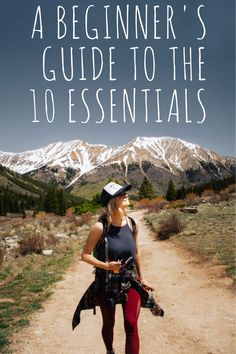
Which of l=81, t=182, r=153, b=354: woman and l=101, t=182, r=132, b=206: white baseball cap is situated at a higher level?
l=101, t=182, r=132, b=206: white baseball cap

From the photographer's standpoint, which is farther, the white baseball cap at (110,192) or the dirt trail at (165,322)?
the dirt trail at (165,322)

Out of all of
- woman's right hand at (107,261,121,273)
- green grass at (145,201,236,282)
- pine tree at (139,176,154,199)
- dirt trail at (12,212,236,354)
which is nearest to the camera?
woman's right hand at (107,261,121,273)

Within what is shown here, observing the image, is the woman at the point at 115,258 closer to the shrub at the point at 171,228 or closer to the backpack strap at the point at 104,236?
the backpack strap at the point at 104,236

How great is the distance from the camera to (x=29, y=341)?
23.8 feet

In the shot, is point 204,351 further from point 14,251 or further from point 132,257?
point 14,251

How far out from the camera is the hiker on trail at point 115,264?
4.79 meters

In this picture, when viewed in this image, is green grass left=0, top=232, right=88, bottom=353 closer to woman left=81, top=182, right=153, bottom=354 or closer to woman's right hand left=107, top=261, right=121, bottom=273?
woman left=81, top=182, right=153, bottom=354

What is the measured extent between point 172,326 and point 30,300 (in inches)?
169

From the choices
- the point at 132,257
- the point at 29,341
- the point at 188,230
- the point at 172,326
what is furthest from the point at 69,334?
the point at 188,230

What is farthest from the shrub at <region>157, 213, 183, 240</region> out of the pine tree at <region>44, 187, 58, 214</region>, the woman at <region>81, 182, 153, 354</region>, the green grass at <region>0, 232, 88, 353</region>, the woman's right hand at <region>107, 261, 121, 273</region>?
the pine tree at <region>44, 187, 58, 214</region>

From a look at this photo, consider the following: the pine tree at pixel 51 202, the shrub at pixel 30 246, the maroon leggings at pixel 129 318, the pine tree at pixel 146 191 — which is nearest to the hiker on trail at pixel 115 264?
the maroon leggings at pixel 129 318

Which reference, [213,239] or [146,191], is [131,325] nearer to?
[213,239]

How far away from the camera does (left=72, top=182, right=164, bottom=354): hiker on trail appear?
4.79 metres

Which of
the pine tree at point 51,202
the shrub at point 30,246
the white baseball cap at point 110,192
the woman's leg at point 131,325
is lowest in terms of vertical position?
the pine tree at point 51,202
